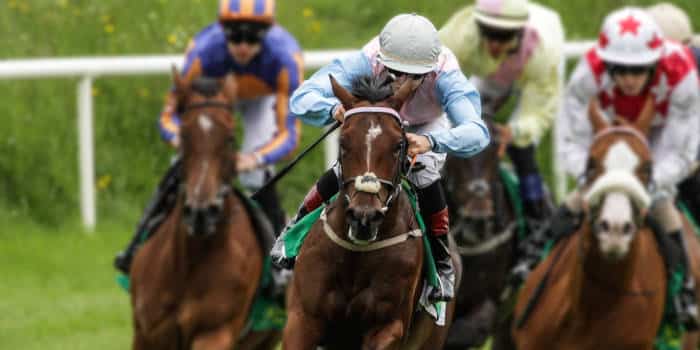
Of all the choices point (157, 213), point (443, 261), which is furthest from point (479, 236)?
point (443, 261)

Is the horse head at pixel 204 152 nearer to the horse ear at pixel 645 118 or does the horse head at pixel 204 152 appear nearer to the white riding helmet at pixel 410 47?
the horse ear at pixel 645 118

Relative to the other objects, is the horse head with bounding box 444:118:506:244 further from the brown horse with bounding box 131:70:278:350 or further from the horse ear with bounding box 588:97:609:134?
the brown horse with bounding box 131:70:278:350

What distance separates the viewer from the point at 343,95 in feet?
21.4

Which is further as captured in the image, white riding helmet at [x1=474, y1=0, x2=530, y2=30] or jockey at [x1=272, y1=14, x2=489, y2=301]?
white riding helmet at [x1=474, y1=0, x2=530, y2=30]

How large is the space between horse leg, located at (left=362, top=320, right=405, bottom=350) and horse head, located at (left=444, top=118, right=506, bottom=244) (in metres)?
3.36

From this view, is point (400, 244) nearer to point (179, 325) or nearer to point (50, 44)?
point (179, 325)

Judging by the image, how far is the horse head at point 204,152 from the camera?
374 inches

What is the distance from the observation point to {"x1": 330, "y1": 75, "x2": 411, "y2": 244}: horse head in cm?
623

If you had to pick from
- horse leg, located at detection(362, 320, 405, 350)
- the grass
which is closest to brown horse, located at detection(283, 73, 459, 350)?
horse leg, located at detection(362, 320, 405, 350)

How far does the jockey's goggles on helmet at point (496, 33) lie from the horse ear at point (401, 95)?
425cm

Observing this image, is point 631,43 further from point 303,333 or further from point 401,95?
point 303,333

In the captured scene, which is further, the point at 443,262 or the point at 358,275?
the point at 443,262

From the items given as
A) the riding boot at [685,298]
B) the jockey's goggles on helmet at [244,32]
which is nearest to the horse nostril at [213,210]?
the jockey's goggles on helmet at [244,32]

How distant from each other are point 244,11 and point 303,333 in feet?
13.1
